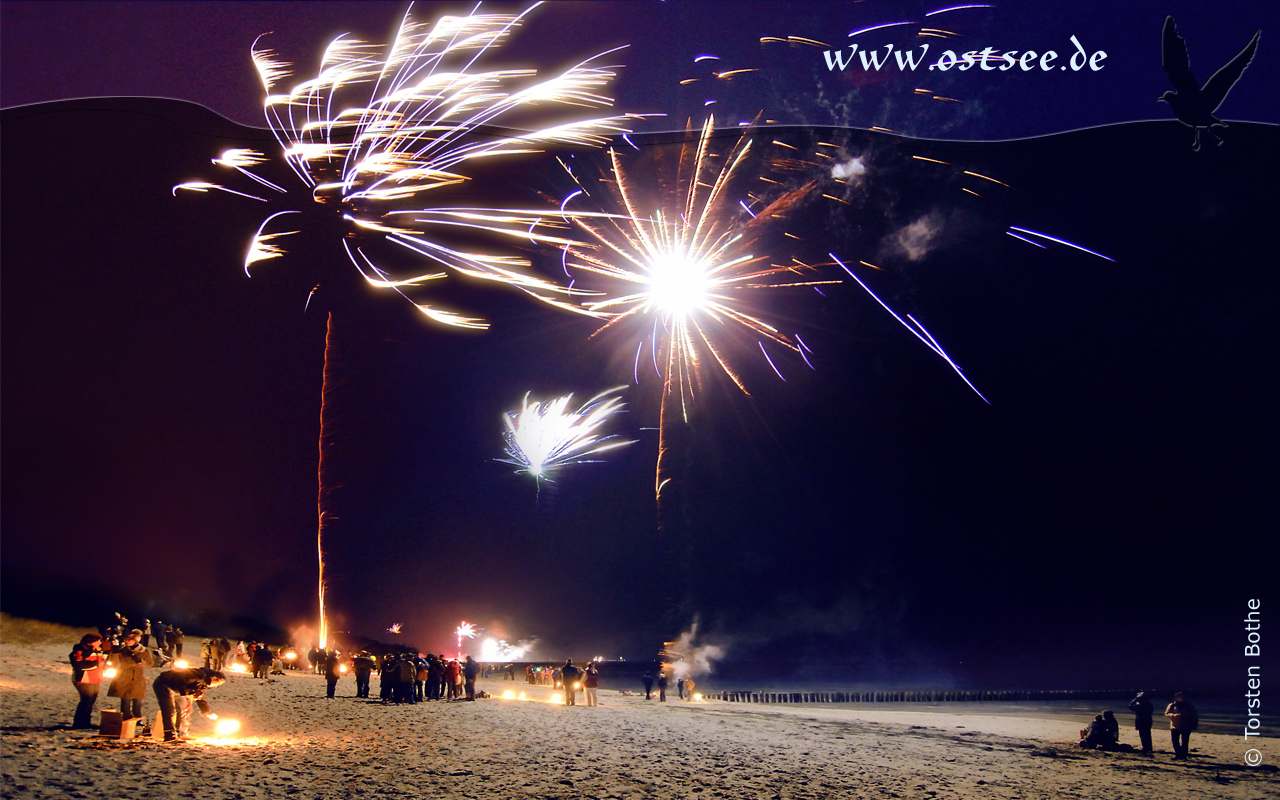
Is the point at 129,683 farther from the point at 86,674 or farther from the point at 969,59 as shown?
the point at 969,59

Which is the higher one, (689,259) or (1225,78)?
(1225,78)

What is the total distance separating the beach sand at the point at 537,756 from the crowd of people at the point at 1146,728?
263 millimetres

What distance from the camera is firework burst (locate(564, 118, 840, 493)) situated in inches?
636

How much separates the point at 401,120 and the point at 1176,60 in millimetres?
12774

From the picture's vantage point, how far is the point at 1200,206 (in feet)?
56.9

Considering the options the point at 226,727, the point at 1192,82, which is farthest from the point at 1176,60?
the point at 226,727

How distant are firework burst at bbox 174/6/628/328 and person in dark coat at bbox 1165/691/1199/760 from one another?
12910mm

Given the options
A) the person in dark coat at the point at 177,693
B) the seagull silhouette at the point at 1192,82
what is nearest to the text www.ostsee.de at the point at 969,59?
the seagull silhouette at the point at 1192,82

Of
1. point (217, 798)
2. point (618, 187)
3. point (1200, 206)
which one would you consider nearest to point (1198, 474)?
point (1200, 206)

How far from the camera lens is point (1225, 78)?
33.3 feet

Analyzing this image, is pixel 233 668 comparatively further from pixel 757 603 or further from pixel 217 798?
pixel 757 603

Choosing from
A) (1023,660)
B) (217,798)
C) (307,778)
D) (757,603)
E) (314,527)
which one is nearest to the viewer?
(217,798)

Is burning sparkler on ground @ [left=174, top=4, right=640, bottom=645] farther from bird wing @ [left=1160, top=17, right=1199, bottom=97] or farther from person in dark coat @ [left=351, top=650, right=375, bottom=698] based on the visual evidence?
bird wing @ [left=1160, top=17, right=1199, bottom=97]

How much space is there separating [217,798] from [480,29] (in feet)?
36.7
